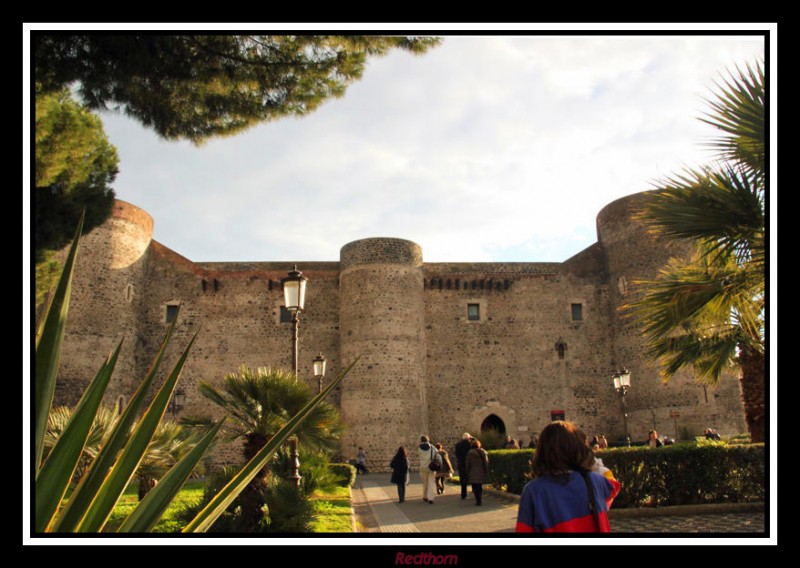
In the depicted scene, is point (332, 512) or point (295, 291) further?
point (332, 512)

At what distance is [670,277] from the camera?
708cm

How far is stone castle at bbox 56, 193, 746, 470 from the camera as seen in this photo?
22.8 m

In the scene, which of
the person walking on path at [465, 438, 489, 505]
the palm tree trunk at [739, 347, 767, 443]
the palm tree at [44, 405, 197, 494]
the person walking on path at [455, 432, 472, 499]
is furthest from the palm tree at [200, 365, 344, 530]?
the palm tree trunk at [739, 347, 767, 443]

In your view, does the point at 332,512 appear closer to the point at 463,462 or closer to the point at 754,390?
the point at 463,462

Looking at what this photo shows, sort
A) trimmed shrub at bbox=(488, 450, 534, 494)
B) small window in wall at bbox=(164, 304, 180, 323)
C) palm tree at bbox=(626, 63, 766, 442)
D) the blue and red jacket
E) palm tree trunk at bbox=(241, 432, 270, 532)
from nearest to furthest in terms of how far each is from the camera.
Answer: the blue and red jacket
palm tree at bbox=(626, 63, 766, 442)
palm tree trunk at bbox=(241, 432, 270, 532)
trimmed shrub at bbox=(488, 450, 534, 494)
small window in wall at bbox=(164, 304, 180, 323)

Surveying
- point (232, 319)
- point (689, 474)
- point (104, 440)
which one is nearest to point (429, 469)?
point (689, 474)

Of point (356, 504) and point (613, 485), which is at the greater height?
point (613, 485)

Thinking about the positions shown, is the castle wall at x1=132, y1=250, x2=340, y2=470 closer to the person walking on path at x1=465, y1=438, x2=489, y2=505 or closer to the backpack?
the backpack

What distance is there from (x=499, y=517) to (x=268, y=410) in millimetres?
3879

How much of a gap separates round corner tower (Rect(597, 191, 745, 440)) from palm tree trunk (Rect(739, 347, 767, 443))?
1269 cm

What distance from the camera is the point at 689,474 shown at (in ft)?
29.5
